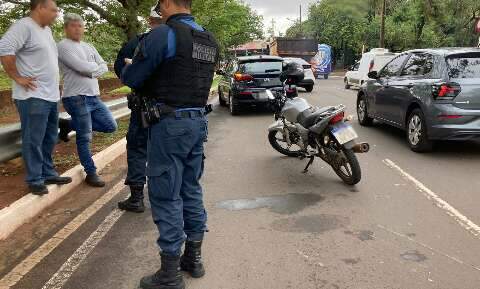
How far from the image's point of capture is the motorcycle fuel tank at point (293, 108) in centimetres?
654

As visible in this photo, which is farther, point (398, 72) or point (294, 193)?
point (398, 72)

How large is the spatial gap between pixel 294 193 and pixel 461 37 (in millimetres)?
41785

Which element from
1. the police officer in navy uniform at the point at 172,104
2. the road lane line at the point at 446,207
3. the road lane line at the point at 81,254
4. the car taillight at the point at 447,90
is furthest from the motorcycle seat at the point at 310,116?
the police officer in navy uniform at the point at 172,104

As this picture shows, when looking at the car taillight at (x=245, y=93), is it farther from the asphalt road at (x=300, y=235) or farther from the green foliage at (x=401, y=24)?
the green foliage at (x=401, y=24)

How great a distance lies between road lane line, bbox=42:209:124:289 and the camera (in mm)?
3494

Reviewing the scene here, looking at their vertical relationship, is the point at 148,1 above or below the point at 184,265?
above

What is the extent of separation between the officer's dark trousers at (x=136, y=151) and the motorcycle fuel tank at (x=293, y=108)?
2.35 meters

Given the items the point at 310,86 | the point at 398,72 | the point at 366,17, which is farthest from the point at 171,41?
the point at 366,17

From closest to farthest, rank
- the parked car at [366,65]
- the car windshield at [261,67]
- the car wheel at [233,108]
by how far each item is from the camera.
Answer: the car windshield at [261,67] < the car wheel at [233,108] < the parked car at [366,65]

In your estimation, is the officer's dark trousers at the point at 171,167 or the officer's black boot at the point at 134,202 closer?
the officer's dark trousers at the point at 171,167

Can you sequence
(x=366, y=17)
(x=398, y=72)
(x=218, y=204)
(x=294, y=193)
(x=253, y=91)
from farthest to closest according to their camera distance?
(x=366, y=17), (x=253, y=91), (x=398, y=72), (x=294, y=193), (x=218, y=204)

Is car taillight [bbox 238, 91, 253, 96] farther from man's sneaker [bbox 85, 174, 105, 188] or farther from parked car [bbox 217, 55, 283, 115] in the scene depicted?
man's sneaker [bbox 85, 174, 105, 188]

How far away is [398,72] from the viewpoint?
28.5 feet

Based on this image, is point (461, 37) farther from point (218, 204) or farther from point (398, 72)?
point (218, 204)
